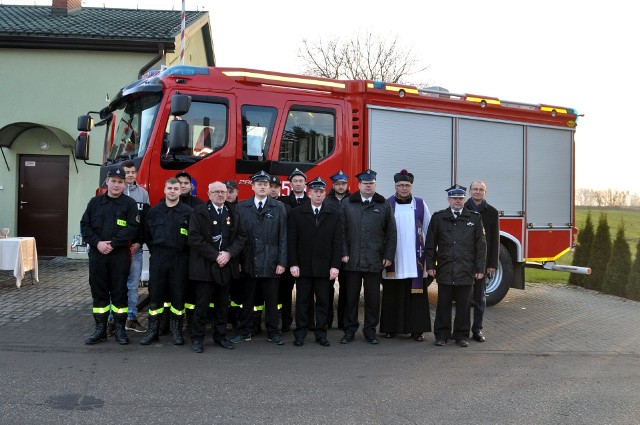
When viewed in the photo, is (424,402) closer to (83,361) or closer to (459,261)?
(459,261)

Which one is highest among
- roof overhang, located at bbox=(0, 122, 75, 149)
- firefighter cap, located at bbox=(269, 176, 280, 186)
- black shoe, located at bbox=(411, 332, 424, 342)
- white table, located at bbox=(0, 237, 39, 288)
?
roof overhang, located at bbox=(0, 122, 75, 149)

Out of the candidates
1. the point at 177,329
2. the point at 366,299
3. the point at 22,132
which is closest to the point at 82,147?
the point at 177,329

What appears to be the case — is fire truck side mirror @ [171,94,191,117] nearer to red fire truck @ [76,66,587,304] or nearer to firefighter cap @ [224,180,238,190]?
red fire truck @ [76,66,587,304]

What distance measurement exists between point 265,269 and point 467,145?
4.08 meters

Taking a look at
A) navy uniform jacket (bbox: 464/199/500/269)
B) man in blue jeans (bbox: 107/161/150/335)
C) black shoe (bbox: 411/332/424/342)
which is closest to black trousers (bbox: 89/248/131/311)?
man in blue jeans (bbox: 107/161/150/335)

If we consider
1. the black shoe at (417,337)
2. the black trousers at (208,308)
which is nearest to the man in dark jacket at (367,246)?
the black shoe at (417,337)

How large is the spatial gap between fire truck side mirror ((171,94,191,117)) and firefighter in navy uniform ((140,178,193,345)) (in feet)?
2.84

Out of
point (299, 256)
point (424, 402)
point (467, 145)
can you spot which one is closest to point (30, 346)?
point (299, 256)

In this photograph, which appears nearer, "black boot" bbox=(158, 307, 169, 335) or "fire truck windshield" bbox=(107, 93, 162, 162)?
"black boot" bbox=(158, 307, 169, 335)

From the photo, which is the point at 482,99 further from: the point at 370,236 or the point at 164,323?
the point at 164,323

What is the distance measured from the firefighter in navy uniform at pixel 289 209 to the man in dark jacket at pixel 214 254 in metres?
0.82

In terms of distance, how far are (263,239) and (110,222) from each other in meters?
1.63

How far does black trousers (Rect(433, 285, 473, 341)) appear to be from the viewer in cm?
648

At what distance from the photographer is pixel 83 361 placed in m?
5.47
